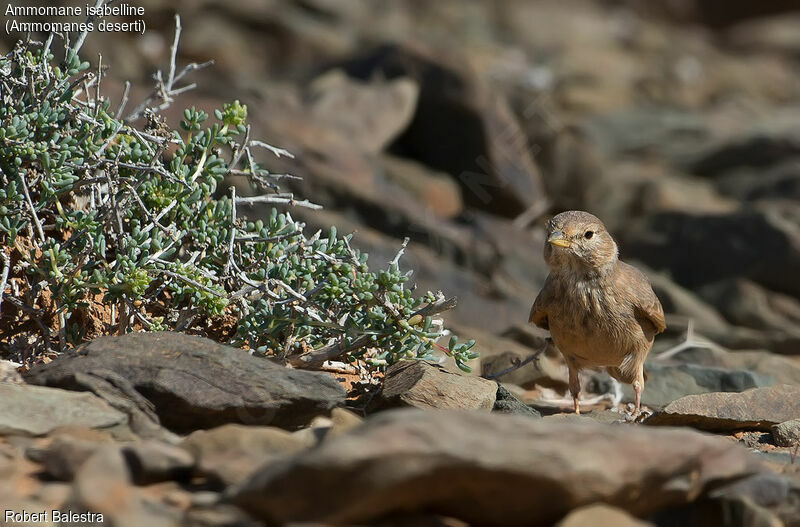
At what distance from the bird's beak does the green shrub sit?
1.12 m

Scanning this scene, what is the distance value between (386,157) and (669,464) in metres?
8.74

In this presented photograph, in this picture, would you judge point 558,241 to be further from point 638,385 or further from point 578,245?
point 638,385

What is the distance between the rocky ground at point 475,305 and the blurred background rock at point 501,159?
4 cm

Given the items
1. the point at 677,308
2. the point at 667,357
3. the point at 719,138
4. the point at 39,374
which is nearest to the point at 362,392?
the point at 39,374

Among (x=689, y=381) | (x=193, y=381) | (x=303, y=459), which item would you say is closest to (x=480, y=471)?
(x=303, y=459)

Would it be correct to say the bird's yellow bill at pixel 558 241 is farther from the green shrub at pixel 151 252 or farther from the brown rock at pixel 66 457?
the brown rock at pixel 66 457

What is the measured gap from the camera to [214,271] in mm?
5141

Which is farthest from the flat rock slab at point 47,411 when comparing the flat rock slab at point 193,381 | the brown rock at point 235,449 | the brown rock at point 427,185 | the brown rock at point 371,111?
the brown rock at point 371,111

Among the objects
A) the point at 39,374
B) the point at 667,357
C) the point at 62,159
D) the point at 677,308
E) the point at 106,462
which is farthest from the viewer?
the point at 677,308

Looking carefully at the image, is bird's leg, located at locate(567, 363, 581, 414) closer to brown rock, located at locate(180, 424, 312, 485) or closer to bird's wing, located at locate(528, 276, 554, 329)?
bird's wing, located at locate(528, 276, 554, 329)

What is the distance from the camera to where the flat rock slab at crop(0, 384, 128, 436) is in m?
3.79

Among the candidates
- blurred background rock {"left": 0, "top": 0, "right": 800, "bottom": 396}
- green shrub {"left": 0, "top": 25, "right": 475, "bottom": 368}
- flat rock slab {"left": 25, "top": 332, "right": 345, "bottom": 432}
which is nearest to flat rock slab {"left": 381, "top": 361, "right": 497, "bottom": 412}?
green shrub {"left": 0, "top": 25, "right": 475, "bottom": 368}

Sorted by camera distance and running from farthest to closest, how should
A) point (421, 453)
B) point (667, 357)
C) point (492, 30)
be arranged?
point (492, 30) < point (667, 357) < point (421, 453)

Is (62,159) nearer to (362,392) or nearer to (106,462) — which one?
(362,392)
